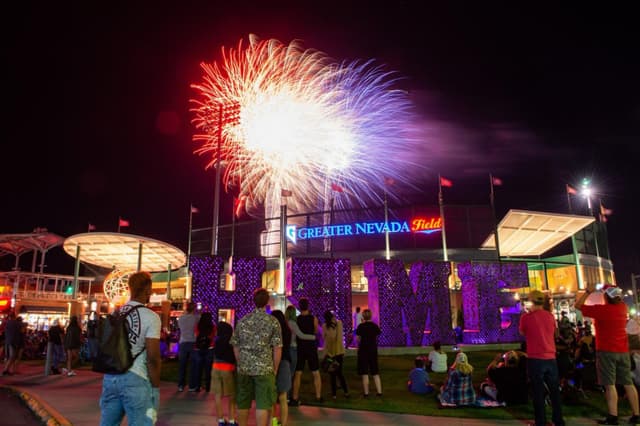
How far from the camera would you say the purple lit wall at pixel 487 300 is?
772 inches

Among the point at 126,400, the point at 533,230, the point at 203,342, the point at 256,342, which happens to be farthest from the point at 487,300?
the point at 126,400

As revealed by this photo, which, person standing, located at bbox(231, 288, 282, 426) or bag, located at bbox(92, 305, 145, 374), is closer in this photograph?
bag, located at bbox(92, 305, 145, 374)

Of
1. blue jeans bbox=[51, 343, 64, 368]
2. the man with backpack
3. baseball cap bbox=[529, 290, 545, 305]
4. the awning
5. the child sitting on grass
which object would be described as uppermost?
the awning

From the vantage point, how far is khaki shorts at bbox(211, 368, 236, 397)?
741 centimetres

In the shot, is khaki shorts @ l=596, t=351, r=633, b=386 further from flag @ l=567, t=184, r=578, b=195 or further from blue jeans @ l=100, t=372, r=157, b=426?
flag @ l=567, t=184, r=578, b=195

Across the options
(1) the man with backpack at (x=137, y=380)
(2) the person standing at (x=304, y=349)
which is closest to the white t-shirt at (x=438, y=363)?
(2) the person standing at (x=304, y=349)

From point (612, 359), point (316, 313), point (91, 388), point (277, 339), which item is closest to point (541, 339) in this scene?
point (612, 359)

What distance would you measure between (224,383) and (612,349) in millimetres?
6002

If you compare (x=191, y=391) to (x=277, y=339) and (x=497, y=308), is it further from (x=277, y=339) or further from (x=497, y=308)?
(x=497, y=308)

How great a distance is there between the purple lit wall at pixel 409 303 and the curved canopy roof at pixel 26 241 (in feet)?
122

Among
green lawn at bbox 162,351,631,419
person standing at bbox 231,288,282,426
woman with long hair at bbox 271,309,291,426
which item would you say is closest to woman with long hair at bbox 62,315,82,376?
green lawn at bbox 162,351,631,419

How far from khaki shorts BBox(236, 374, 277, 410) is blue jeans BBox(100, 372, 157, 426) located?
1.76 m

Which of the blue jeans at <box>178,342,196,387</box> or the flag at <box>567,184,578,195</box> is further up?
the flag at <box>567,184,578,195</box>

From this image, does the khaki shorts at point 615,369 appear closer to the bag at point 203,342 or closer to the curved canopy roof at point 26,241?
the bag at point 203,342
